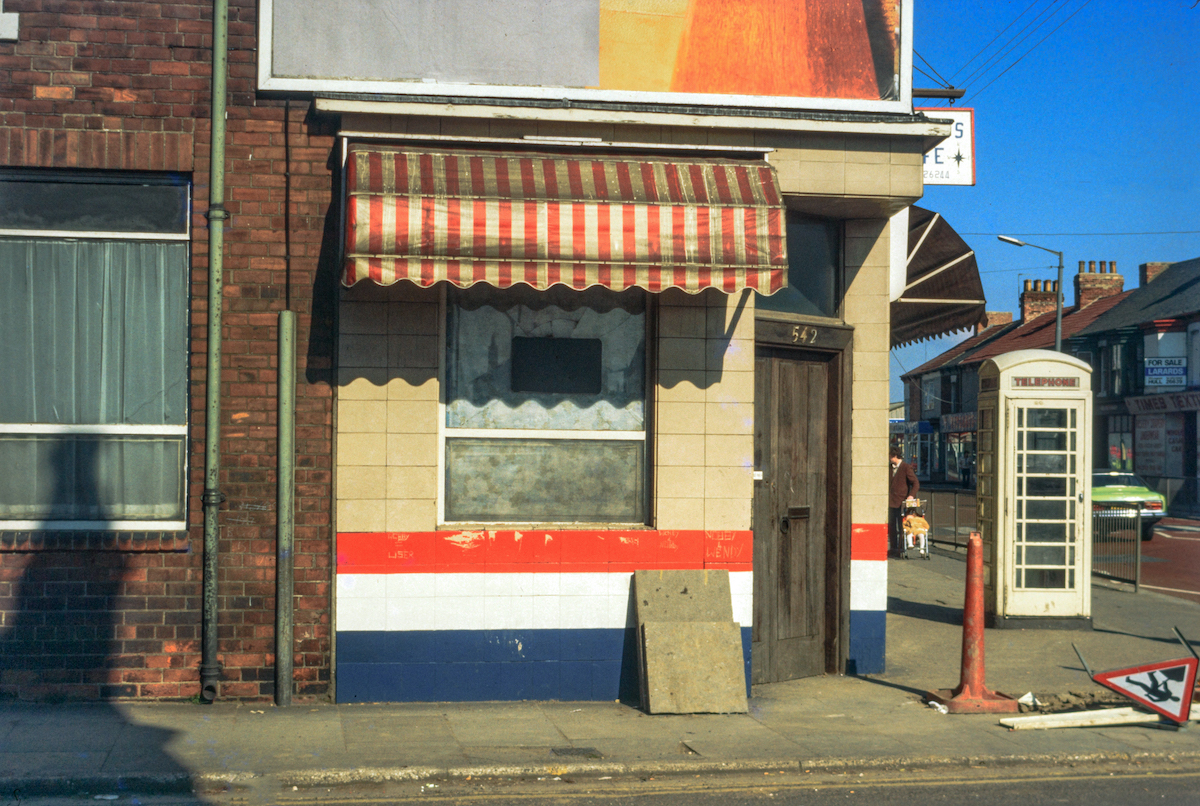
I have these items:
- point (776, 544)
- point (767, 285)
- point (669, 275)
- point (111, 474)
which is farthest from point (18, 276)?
point (776, 544)

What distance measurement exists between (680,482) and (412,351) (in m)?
2.19

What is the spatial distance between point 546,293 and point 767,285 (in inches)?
67.0

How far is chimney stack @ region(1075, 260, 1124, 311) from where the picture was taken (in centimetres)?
5016

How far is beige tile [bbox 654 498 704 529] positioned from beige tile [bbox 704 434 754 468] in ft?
1.09

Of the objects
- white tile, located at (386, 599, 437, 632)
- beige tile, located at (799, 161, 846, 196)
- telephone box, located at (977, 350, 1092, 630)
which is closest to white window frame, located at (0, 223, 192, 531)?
white tile, located at (386, 599, 437, 632)

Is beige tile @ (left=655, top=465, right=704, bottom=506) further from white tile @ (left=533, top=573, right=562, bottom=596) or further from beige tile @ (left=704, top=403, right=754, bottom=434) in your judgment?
white tile @ (left=533, top=573, right=562, bottom=596)

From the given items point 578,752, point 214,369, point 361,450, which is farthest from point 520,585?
point 214,369

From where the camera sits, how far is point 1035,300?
179 ft

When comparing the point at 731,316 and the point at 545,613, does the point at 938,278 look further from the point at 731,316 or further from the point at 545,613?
the point at 545,613

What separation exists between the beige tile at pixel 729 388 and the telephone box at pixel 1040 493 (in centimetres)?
454

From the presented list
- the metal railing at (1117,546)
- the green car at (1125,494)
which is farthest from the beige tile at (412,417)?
the green car at (1125,494)

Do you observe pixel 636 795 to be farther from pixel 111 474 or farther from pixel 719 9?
pixel 719 9

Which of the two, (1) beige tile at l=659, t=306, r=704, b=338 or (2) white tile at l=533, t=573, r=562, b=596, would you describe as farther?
(1) beige tile at l=659, t=306, r=704, b=338

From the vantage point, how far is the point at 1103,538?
14.2 meters
